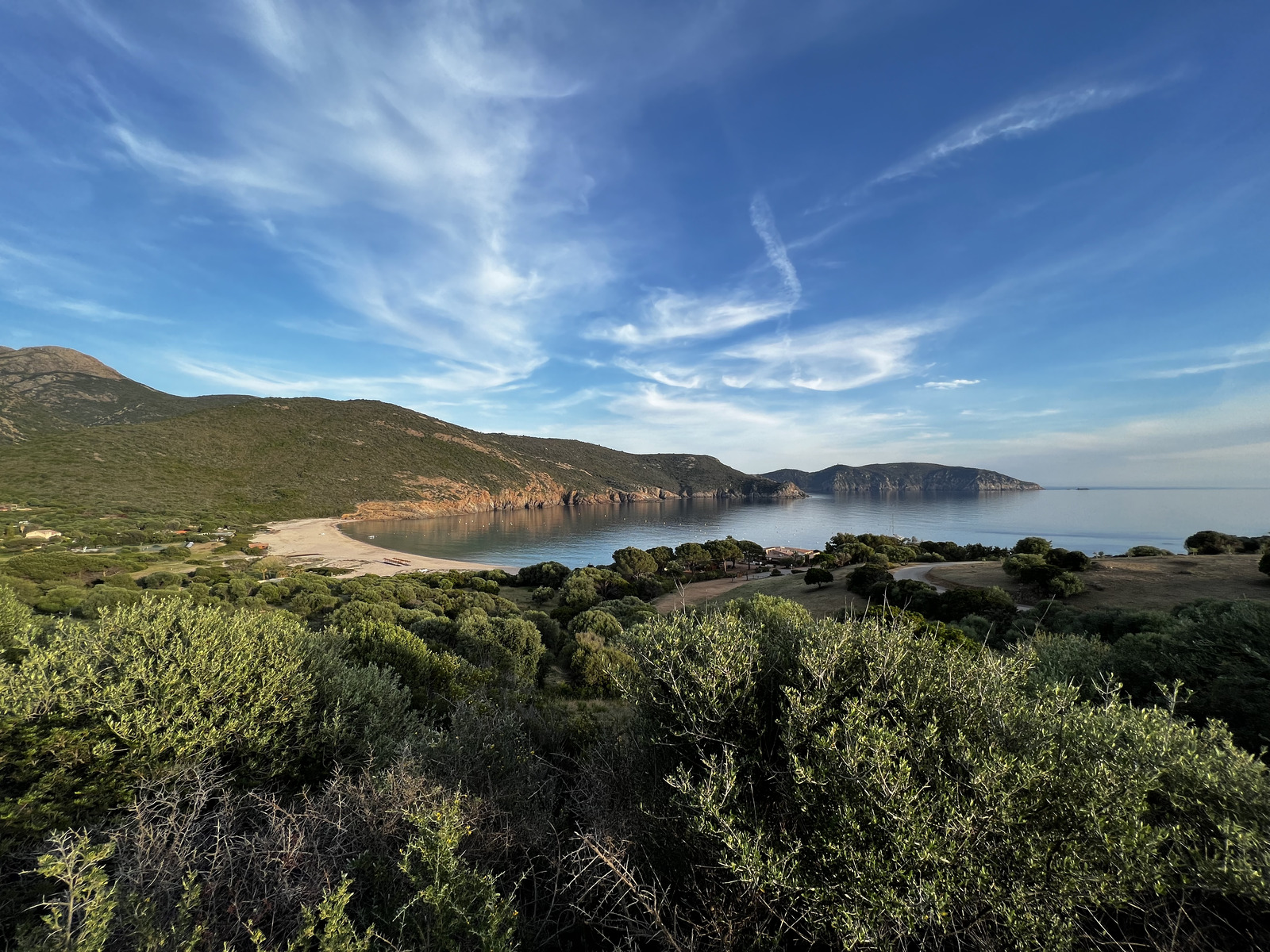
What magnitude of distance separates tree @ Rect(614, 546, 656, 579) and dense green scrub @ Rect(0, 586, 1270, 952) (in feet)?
101

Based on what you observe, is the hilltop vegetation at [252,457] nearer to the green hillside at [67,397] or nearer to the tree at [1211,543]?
the green hillside at [67,397]

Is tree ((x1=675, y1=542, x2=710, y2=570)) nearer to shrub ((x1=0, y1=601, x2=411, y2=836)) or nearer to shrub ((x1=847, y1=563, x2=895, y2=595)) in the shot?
shrub ((x1=847, y1=563, x2=895, y2=595))

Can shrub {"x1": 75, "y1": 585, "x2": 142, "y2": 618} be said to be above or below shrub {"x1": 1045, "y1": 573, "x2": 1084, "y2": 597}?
below

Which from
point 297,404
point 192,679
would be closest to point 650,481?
point 297,404

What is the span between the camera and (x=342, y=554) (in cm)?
4903

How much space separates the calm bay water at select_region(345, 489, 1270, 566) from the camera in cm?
5823

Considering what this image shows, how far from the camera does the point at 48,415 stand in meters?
103

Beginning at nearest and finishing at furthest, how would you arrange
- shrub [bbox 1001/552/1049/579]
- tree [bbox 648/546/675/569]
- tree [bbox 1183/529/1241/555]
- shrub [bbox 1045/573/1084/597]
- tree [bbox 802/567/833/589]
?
shrub [bbox 1045/573/1084/597]
shrub [bbox 1001/552/1049/579]
tree [bbox 1183/529/1241/555]
tree [bbox 802/567/833/589]
tree [bbox 648/546/675/569]

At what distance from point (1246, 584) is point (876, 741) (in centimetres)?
2358

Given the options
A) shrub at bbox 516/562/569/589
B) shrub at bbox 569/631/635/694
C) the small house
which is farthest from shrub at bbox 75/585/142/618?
the small house

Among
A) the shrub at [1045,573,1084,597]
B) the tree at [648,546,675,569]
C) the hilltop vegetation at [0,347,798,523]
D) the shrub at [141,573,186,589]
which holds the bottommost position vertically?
the tree at [648,546,675,569]

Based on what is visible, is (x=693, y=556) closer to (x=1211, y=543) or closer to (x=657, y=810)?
(x=1211, y=543)

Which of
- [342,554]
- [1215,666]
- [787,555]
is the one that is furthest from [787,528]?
[1215,666]

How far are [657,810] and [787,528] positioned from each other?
82957mm
